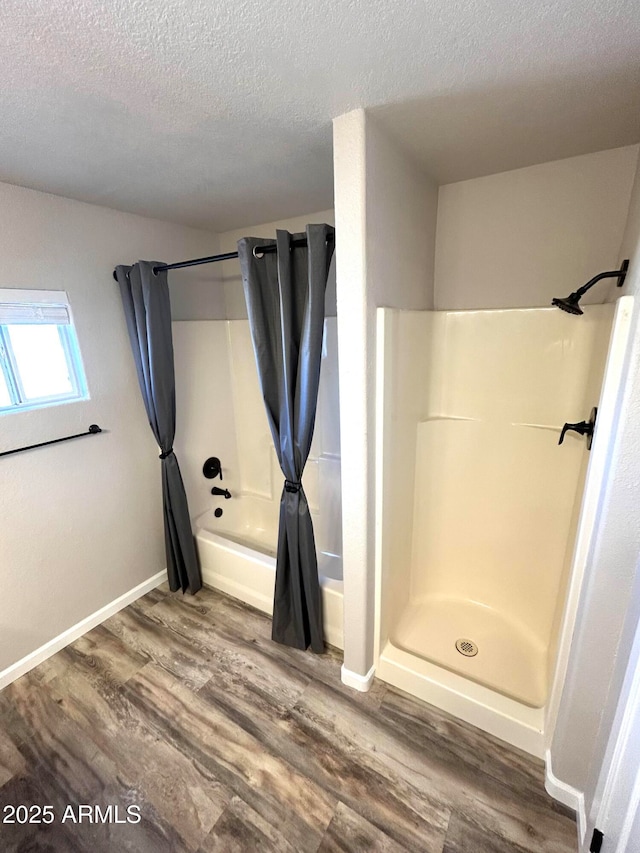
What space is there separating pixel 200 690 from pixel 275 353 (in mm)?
1602

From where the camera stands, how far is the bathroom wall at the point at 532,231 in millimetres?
1486

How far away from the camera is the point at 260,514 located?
279 centimetres

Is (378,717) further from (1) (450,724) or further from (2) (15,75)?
(2) (15,75)

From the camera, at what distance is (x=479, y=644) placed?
1.84 m

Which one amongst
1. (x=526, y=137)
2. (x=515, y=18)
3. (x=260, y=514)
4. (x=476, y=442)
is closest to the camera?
(x=515, y=18)

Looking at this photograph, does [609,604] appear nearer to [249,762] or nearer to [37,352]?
[249,762]

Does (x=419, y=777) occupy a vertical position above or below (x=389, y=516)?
below

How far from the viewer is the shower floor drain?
1.79 meters

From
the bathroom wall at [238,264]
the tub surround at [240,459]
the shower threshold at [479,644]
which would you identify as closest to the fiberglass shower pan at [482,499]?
the shower threshold at [479,644]

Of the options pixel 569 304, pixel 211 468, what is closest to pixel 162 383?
pixel 211 468

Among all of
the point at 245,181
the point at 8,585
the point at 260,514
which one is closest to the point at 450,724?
the point at 260,514

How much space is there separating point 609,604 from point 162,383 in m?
2.10

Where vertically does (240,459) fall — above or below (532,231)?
below

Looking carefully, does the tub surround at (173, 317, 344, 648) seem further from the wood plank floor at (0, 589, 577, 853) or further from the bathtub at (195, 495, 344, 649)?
the wood plank floor at (0, 589, 577, 853)
